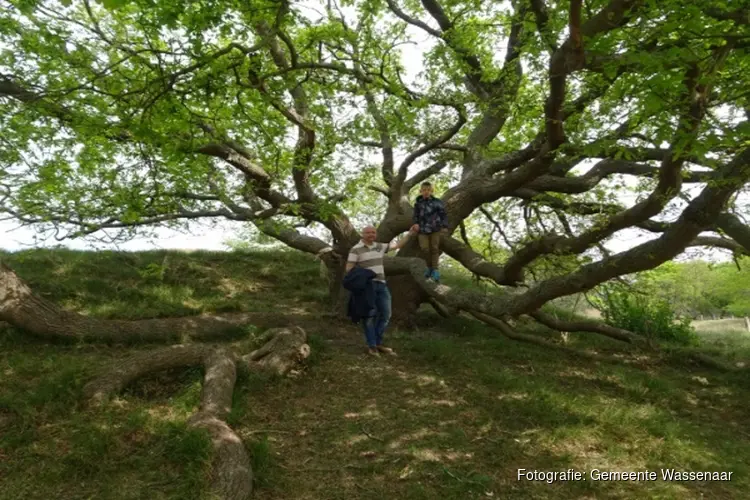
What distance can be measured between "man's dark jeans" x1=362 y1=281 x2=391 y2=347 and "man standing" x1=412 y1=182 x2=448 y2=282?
1187 mm

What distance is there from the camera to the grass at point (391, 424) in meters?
4.06

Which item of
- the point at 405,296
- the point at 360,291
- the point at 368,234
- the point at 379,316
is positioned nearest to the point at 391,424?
the point at 360,291

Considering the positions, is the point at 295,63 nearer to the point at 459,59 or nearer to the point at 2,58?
the point at 459,59

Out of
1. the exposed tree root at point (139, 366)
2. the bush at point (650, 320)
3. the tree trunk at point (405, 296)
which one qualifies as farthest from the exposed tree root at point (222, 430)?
the bush at point (650, 320)

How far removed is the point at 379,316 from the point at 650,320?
7.66 meters

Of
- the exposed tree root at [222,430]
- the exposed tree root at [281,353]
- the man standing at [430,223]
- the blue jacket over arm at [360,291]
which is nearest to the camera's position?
the exposed tree root at [222,430]

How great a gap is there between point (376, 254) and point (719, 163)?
474cm

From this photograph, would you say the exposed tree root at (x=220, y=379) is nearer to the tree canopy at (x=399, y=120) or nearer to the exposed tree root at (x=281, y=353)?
the exposed tree root at (x=281, y=353)

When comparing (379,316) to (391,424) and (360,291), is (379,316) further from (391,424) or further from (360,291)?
(391,424)

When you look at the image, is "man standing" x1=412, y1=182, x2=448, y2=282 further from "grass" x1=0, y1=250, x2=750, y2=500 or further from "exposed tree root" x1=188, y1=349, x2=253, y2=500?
"exposed tree root" x1=188, y1=349, x2=253, y2=500

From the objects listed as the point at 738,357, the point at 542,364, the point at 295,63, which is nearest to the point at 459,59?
the point at 295,63

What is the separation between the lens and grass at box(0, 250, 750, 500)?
13.3 ft

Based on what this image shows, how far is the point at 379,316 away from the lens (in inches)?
295

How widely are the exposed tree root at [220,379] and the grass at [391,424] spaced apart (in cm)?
14
